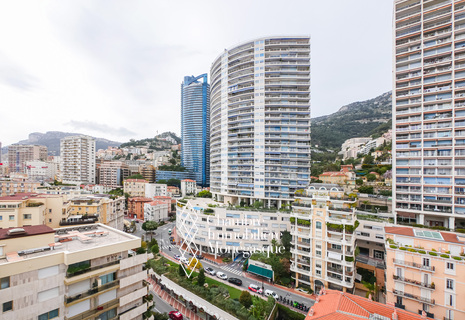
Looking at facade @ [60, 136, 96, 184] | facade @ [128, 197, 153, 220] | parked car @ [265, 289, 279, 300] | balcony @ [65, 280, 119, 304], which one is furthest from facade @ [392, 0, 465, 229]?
facade @ [60, 136, 96, 184]

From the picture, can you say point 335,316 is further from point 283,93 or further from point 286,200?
point 283,93

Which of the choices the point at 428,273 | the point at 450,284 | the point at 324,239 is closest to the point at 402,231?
the point at 428,273

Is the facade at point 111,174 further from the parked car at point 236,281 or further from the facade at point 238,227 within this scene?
the parked car at point 236,281

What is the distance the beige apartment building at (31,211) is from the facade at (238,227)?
20458 millimetres

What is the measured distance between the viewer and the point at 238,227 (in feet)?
134

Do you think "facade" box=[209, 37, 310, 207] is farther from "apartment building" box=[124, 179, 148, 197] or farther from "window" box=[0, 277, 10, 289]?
"apartment building" box=[124, 179, 148, 197]

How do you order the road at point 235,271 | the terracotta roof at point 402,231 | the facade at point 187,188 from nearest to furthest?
the terracotta roof at point 402,231 < the road at point 235,271 < the facade at point 187,188

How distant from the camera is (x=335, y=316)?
1580 centimetres

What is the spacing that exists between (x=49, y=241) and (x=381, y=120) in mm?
204742

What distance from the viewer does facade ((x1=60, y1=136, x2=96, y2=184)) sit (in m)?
98.9

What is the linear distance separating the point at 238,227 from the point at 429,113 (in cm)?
4235

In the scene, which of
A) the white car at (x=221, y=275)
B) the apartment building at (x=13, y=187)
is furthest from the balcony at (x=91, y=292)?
the apartment building at (x=13, y=187)

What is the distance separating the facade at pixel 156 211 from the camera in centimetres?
6644

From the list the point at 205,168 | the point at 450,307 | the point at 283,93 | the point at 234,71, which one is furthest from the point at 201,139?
the point at 450,307
